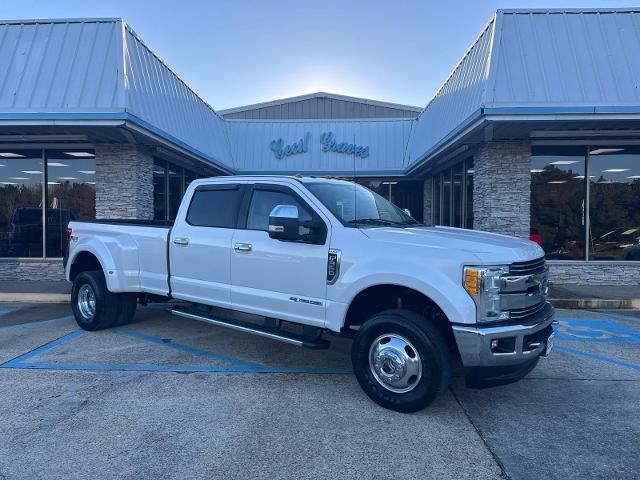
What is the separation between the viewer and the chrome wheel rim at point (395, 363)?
421 centimetres

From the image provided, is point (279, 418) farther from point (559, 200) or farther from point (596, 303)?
point (559, 200)

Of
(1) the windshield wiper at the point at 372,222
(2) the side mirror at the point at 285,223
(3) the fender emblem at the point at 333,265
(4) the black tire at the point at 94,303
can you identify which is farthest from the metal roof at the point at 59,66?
(3) the fender emblem at the point at 333,265

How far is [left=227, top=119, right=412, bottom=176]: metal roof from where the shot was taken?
1780cm

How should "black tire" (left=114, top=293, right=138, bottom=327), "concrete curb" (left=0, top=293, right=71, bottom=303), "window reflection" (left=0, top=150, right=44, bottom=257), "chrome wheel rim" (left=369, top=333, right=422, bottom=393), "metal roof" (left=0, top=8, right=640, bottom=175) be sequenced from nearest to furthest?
"chrome wheel rim" (left=369, top=333, right=422, bottom=393), "black tire" (left=114, top=293, right=138, bottom=327), "metal roof" (left=0, top=8, right=640, bottom=175), "concrete curb" (left=0, top=293, right=71, bottom=303), "window reflection" (left=0, top=150, right=44, bottom=257)

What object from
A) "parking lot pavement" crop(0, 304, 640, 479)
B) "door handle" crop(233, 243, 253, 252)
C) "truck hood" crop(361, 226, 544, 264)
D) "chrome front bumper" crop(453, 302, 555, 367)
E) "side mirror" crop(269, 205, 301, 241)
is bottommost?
"parking lot pavement" crop(0, 304, 640, 479)

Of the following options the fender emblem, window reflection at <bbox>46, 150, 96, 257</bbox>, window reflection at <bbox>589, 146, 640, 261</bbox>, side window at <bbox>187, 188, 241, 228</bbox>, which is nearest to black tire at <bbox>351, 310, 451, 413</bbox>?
the fender emblem

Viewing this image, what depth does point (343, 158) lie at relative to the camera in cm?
1797

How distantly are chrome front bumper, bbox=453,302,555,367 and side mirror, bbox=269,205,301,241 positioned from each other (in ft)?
5.67

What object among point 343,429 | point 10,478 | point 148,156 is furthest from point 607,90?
point 10,478

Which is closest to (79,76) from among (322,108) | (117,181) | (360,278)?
(117,181)

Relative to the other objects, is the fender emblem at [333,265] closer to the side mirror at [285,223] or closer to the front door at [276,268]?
the front door at [276,268]

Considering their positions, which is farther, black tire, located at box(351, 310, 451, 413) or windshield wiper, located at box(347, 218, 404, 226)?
windshield wiper, located at box(347, 218, 404, 226)

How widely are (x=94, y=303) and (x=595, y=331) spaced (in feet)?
24.1

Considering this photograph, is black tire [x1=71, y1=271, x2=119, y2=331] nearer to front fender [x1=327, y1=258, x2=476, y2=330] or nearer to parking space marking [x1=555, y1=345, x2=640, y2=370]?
front fender [x1=327, y1=258, x2=476, y2=330]
